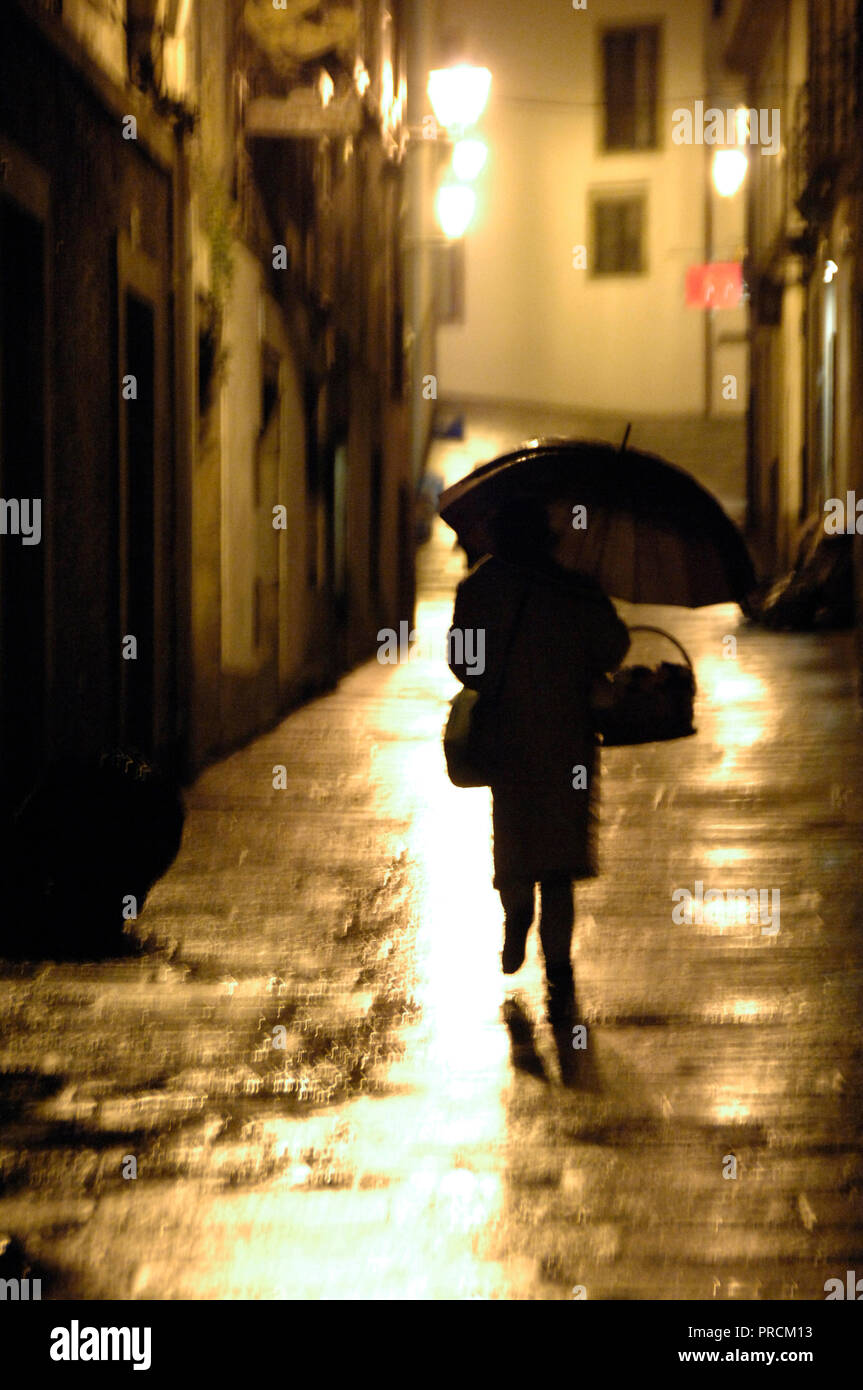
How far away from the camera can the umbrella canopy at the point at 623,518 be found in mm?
5805

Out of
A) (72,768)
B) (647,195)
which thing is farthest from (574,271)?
(72,768)

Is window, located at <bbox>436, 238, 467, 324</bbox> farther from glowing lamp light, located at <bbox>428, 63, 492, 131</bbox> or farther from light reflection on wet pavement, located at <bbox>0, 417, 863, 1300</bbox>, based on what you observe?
light reflection on wet pavement, located at <bbox>0, 417, 863, 1300</bbox>

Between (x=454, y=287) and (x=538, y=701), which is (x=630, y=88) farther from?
(x=538, y=701)

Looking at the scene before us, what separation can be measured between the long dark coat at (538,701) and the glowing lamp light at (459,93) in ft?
40.7

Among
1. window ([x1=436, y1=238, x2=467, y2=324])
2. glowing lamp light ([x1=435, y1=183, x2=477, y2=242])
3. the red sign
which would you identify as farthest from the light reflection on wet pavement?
window ([x1=436, y1=238, x2=467, y2=324])

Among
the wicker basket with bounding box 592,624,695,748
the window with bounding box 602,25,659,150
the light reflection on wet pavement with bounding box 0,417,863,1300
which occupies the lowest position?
the light reflection on wet pavement with bounding box 0,417,863,1300

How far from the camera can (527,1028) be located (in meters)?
5.65

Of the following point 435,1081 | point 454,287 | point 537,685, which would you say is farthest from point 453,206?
point 435,1081

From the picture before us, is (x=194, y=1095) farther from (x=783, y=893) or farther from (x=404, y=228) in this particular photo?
(x=404, y=228)

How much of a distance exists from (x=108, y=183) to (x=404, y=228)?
16.7 metres

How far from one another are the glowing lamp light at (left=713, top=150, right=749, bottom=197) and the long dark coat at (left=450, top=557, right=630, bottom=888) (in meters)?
21.4

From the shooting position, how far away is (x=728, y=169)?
25.9 meters

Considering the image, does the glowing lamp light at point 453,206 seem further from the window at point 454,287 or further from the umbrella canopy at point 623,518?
the umbrella canopy at point 623,518

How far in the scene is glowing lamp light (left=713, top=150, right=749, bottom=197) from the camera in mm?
25781
